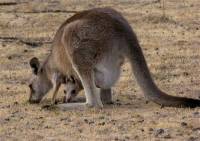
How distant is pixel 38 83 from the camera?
9.39 meters

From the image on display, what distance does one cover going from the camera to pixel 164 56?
11.7 metres

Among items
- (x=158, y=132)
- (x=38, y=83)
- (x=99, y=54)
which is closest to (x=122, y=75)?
(x=38, y=83)

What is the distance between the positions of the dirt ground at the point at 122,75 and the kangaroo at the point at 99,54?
24 cm

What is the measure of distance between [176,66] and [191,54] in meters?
0.77

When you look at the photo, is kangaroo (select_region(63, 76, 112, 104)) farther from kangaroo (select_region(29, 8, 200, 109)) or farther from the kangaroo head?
the kangaroo head

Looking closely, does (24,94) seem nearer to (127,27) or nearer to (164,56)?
(127,27)

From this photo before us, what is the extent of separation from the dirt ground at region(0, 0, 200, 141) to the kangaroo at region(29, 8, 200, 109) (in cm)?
24

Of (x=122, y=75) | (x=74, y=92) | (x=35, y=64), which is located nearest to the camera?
(x=74, y=92)

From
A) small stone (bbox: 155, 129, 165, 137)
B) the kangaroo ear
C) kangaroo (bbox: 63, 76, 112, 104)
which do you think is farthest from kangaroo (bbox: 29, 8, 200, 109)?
small stone (bbox: 155, 129, 165, 137)

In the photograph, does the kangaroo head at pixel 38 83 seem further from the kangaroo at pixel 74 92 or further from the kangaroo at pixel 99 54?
the kangaroo at pixel 99 54

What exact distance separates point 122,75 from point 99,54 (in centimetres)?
203

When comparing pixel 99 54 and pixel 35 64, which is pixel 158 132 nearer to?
pixel 99 54

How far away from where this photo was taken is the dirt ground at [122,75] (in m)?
7.61

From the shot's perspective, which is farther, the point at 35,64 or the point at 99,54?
the point at 35,64
